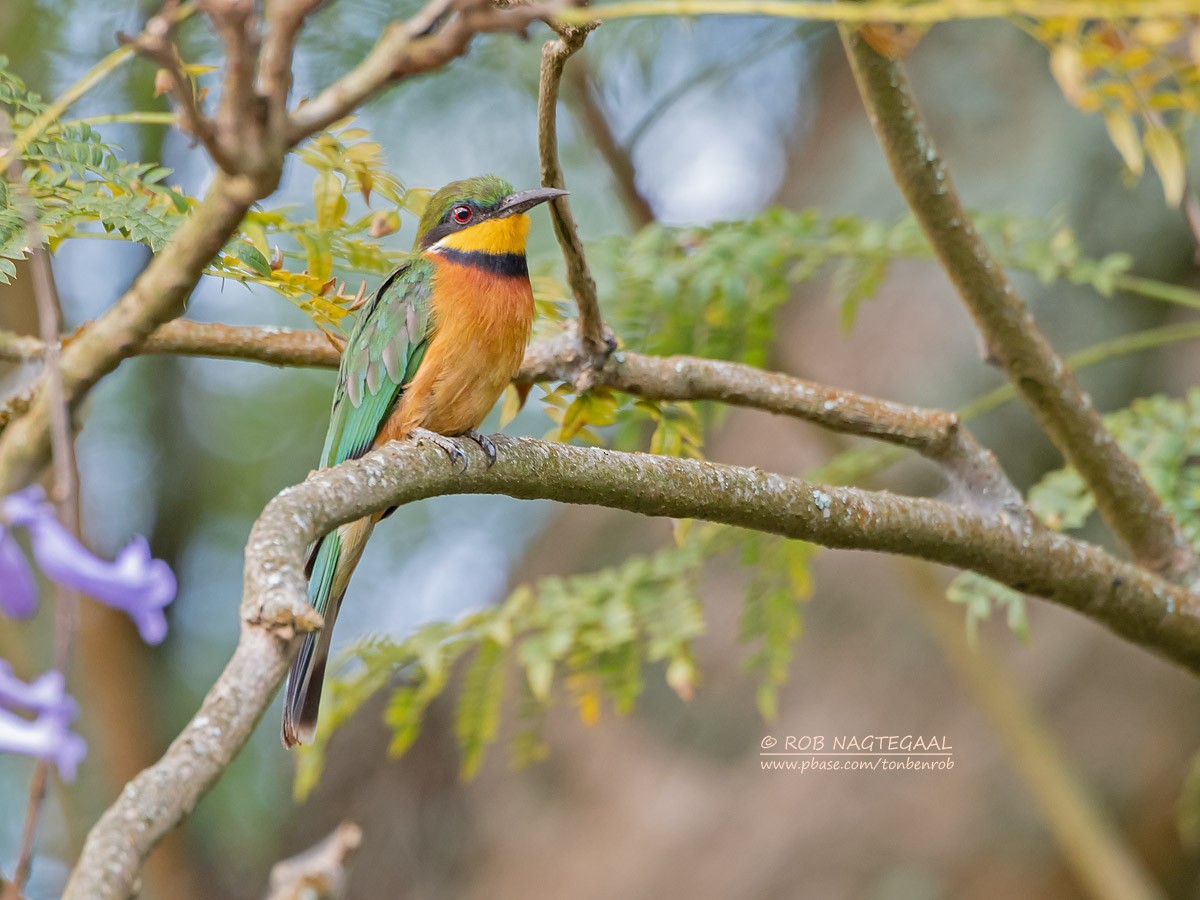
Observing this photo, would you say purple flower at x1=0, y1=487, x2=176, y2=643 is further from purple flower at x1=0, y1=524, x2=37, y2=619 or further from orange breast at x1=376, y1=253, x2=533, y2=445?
orange breast at x1=376, y1=253, x2=533, y2=445

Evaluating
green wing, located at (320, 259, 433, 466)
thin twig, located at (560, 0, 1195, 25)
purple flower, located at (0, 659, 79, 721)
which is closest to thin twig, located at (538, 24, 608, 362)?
green wing, located at (320, 259, 433, 466)

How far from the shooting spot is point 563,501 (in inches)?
81.9

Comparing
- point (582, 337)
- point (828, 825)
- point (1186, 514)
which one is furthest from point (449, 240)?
point (828, 825)

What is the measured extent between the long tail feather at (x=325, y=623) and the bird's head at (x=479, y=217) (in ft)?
2.92

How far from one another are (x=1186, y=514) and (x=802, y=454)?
230cm

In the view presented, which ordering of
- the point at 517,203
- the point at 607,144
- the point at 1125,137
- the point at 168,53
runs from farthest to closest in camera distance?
the point at 607,144 < the point at 517,203 < the point at 1125,137 < the point at 168,53

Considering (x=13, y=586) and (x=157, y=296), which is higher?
(x=157, y=296)


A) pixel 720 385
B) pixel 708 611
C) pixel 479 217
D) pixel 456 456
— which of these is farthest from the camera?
pixel 708 611

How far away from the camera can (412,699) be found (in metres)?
3.30

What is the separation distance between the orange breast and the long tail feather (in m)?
0.29

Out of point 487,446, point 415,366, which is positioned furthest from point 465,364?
point 487,446

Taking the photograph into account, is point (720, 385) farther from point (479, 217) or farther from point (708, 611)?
point (708, 611)

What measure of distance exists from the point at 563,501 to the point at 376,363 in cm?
89

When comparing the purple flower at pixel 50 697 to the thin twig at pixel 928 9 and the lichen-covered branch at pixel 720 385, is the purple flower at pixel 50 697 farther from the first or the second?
the lichen-covered branch at pixel 720 385
